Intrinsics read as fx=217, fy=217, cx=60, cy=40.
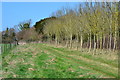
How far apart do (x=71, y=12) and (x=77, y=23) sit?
609 centimetres

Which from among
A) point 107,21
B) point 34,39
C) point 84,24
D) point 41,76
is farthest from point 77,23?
point 34,39

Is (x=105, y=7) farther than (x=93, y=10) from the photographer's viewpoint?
No

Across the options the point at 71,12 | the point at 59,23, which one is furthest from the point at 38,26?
the point at 71,12

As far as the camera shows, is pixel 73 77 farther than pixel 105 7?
No

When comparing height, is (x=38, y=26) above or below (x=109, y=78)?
above

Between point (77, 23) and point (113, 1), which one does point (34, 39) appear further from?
point (113, 1)

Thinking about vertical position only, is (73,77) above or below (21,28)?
below

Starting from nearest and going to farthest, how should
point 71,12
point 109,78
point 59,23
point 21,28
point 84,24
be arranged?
point 109,78 < point 84,24 < point 71,12 < point 59,23 < point 21,28

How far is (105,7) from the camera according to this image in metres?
24.2

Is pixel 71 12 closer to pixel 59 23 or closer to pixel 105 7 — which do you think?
pixel 59 23

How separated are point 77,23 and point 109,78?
21614 mm

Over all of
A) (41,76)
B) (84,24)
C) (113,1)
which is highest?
(113,1)

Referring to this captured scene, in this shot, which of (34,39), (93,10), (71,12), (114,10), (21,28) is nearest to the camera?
(114,10)

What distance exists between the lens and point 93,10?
86.1ft
